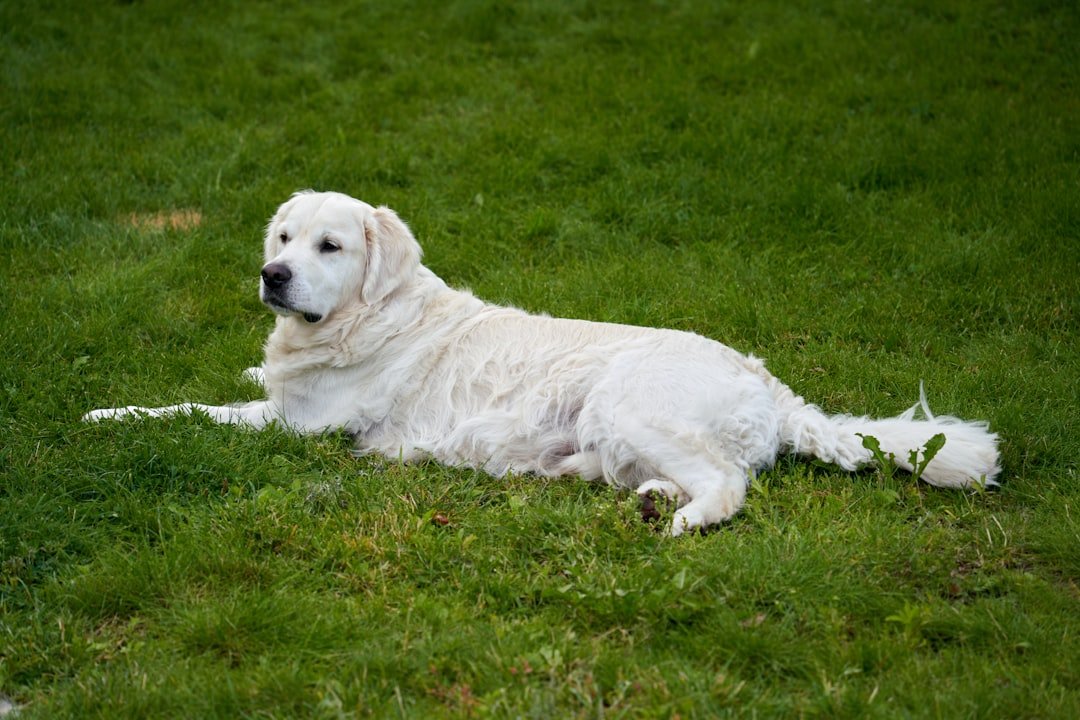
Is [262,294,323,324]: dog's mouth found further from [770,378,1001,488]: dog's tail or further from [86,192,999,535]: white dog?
[770,378,1001,488]: dog's tail

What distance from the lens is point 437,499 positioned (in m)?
4.46

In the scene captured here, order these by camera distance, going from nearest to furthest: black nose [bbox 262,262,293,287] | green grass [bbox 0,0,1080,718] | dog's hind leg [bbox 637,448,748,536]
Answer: green grass [bbox 0,0,1080,718] → dog's hind leg [bbox 637,448,748,536] → black nose [bbox 262,262,293,287]

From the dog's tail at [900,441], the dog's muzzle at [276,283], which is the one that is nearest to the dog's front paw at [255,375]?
the dog's muzzle at [276,283]

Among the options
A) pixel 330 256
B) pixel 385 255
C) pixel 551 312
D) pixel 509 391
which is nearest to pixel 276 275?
pixel 330 256

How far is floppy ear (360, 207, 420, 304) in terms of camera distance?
16.7ft

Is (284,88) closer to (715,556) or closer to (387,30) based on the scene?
(387,30)

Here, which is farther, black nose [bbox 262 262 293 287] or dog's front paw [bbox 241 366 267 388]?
dog's front paw [bbox 241 366 267 388]

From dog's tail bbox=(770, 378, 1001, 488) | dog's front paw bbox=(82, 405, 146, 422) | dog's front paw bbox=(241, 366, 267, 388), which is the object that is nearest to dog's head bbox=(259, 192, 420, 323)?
dog's front paw bbox=(241, 366, 267, 388)

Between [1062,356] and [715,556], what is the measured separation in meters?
2.94

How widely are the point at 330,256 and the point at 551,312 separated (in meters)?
1.75

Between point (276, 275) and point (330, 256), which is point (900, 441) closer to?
point (330, 256)

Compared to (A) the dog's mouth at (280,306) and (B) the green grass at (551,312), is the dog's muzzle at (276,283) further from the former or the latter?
(B) the green grass at (551,312)

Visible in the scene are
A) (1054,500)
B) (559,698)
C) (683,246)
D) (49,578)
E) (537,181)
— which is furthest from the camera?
(537,181)

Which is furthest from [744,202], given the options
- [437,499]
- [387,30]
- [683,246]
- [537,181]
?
[387,30]
